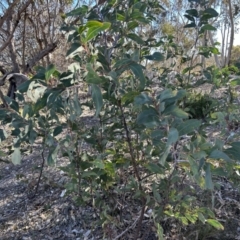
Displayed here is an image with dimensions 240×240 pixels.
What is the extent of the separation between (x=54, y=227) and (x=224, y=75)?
1221 millimetres

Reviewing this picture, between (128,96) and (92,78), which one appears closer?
(92,78)

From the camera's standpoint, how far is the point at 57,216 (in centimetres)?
181

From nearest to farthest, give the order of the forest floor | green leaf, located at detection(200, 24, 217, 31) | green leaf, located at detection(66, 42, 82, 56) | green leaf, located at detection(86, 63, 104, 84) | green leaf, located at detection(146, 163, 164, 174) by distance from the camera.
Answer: green leaf, located at detection(86, 63, 104, 84) → green leaf, located at detection(66, 42, 82, 56) → green leaf, located at detection(146, 163, 164, 174) → green leaf, located at detection(200, 24, 217, 31) → the forest floor

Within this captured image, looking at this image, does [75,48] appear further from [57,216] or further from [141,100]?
[57,216]

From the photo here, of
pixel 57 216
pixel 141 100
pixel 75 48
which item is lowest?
pixel 57 216

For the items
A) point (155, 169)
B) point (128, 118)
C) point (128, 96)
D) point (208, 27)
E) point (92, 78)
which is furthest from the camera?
point (128, 118)

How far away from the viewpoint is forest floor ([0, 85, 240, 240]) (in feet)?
5.08

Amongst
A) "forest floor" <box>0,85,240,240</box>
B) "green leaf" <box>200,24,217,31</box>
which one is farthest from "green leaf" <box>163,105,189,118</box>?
"forest floor" <box>0,85,240,240</box>

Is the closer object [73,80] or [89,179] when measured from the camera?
[73,80]

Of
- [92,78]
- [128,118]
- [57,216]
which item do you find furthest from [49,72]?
[57,216]

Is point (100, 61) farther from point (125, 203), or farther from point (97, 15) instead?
point (125, 203)

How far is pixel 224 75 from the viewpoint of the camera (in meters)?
1.28

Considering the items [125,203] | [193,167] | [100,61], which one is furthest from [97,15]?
[125,203]

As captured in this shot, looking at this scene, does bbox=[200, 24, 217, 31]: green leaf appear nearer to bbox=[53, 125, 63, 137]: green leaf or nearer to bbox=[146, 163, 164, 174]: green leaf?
bbox=[146, 163, 164, 174]: green leaf
